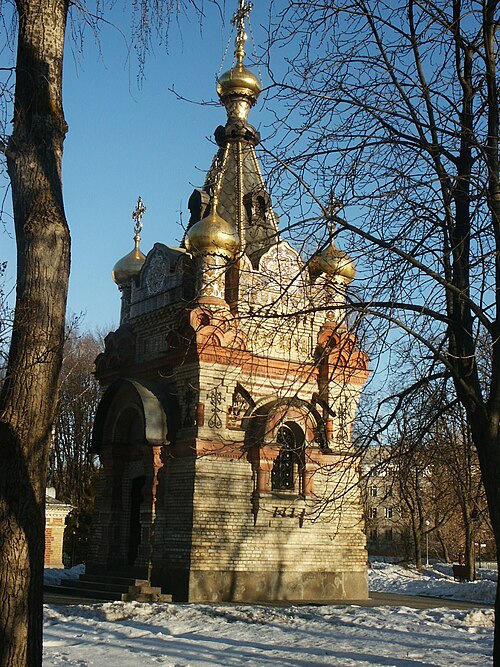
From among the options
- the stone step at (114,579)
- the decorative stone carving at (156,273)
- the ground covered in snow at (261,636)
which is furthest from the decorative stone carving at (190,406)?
the ground covered in snow at (261,636)

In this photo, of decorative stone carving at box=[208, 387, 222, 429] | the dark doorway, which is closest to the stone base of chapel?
the dark doorway

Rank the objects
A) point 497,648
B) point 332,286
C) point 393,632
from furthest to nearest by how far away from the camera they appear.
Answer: point 393,632 → point 332,286 → point 497,648

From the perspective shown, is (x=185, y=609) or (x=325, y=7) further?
(x=185, y=609)

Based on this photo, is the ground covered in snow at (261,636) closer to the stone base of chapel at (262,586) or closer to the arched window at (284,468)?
the stone base of chapel at (262,586)

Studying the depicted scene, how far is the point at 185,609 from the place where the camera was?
11656 millimetres

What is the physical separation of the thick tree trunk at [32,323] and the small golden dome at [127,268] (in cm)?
1403

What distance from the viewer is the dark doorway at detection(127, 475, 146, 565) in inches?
648

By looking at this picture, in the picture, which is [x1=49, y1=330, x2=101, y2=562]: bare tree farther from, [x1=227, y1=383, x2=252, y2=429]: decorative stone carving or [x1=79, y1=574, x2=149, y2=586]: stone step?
[x1=227, y1=383, x2=252, y2=429]: decorative stone carving

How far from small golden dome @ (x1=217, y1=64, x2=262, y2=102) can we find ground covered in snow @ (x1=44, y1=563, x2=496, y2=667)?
485 inches

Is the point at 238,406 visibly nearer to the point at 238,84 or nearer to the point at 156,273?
the point at 156,273

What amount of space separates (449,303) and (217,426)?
31.5 feet

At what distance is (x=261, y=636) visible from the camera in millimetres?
9555

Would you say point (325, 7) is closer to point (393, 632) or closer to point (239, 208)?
point (393, 632)

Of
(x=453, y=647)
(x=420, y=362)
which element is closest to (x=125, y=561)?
(x=453, y=647)
